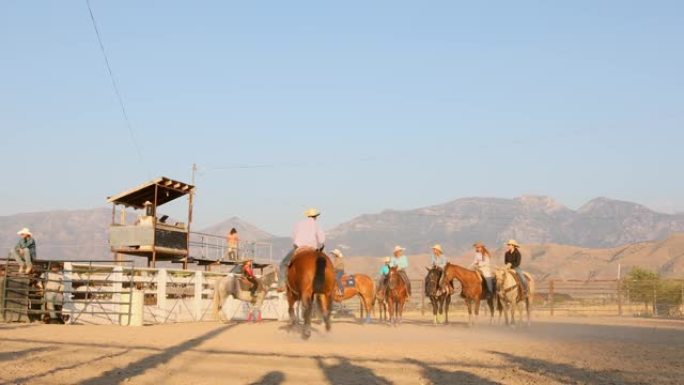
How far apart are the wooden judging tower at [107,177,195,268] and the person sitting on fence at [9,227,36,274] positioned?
14810mm

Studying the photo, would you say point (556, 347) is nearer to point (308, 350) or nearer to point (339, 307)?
point (308, 350)

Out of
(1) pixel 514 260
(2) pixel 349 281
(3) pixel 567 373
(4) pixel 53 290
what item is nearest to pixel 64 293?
(4) pixel 53 290

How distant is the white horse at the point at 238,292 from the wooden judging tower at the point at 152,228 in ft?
37.0

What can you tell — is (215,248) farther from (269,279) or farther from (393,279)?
(393,279)

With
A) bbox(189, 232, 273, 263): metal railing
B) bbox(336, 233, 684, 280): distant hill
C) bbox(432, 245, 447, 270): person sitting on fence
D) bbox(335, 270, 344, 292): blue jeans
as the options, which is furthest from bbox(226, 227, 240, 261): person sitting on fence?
bbox(336, 233, 684, 280): distant hill

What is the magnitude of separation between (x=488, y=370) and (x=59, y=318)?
15.2 metres

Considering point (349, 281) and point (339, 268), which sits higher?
point (339, 268)

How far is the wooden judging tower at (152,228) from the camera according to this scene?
36000mm

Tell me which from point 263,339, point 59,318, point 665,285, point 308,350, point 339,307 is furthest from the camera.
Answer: point 665,285

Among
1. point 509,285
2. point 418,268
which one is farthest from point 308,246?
point 418,268

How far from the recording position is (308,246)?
14.6 metres

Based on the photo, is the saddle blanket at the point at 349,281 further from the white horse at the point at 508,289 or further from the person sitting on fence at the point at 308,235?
the person sitting on fence at the point at 308,235

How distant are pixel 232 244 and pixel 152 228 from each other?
20.0 ft

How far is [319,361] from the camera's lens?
33.7ft
